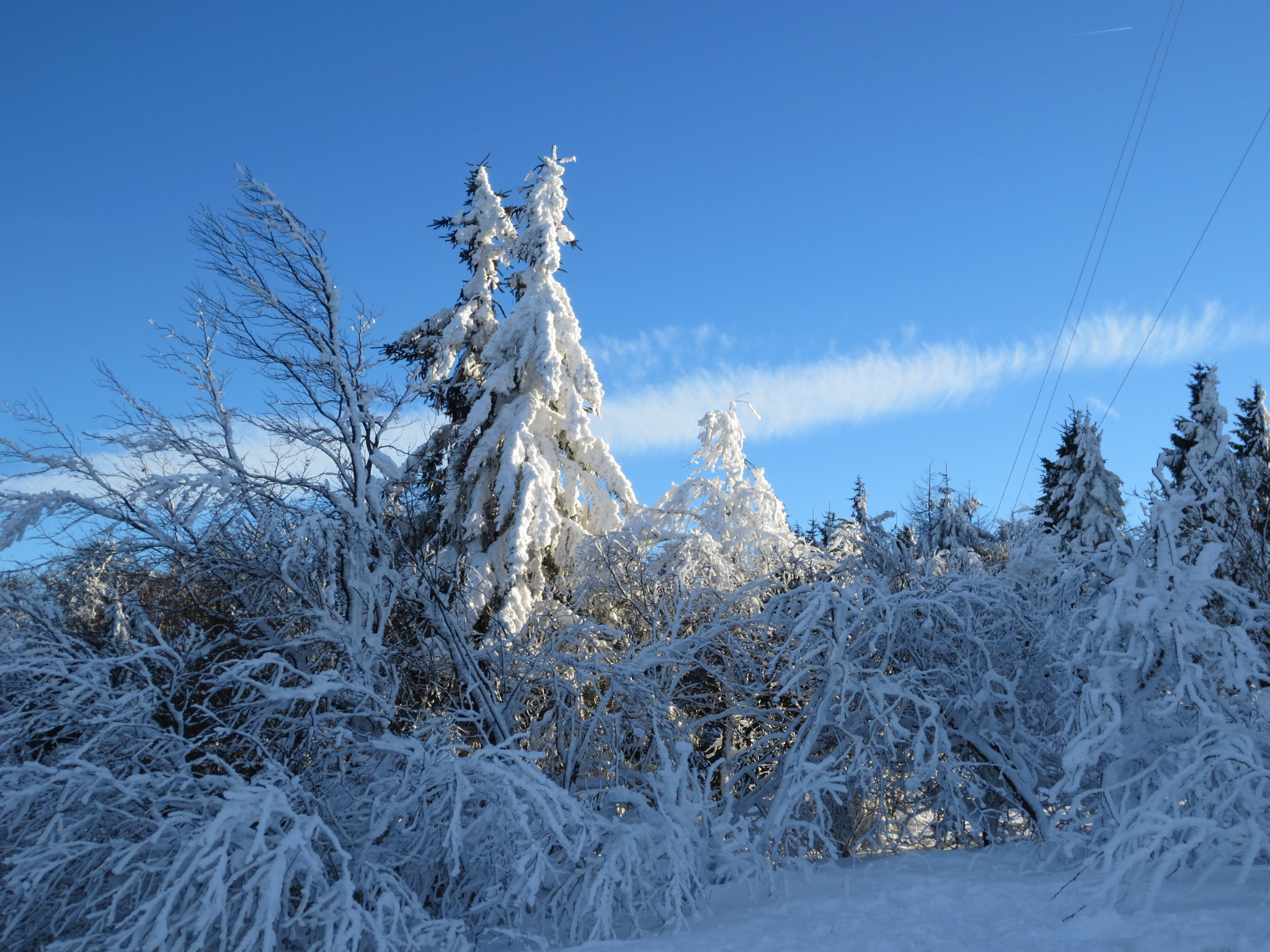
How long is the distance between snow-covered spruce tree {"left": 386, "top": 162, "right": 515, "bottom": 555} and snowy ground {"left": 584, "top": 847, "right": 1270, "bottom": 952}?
30.1ft

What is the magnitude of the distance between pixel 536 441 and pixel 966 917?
9.98 metres

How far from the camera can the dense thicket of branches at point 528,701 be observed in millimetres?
5242

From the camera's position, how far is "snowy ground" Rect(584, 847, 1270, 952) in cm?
417

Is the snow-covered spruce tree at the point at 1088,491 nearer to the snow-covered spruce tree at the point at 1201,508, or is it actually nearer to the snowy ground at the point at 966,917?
the snow-covered spruce tree at the point at 1201,508

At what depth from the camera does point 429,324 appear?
15484mm

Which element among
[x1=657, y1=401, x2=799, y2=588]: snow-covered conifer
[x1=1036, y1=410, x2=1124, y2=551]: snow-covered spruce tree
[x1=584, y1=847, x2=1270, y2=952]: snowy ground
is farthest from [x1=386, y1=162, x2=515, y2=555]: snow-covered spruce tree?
[x1=1036, y1=410, x2=1124, y2=551]: snow-covered spruce tree

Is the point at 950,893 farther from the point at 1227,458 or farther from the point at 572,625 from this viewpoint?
the point at 1227,458

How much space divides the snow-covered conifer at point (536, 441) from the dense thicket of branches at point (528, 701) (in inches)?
5.4

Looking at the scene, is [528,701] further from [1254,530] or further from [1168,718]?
[1254,530]

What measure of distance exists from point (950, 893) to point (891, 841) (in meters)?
2.78

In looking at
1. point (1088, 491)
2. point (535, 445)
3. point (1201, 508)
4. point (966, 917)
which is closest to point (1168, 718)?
point (966, 917)

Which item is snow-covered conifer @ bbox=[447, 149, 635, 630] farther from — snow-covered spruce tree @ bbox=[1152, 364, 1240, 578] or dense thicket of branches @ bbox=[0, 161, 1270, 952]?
snow-covered spruce tree @ bbox=[1152, 364, 1240, 578]

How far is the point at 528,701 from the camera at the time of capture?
347 inches

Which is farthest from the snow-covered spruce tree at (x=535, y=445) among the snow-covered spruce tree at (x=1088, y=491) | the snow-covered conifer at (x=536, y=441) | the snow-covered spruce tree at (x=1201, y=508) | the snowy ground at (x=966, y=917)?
the snow-covered spruce tree at (x=1088, y=491)
